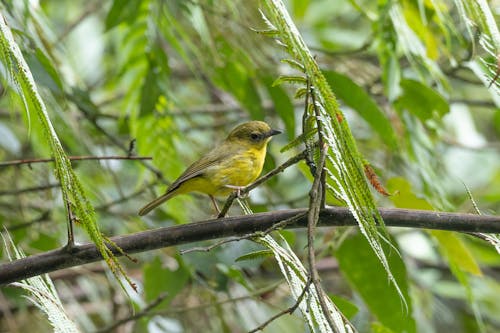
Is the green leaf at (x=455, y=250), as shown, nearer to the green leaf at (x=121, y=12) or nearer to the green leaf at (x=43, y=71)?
the green leaf at (x=43, y=71)

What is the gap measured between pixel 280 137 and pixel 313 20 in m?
1.68

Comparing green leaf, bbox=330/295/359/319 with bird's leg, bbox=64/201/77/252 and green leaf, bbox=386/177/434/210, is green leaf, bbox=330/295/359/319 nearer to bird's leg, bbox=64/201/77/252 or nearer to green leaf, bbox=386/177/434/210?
green leaf, bbox=386/177/434/210

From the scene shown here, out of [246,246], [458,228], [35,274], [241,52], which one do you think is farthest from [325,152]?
[241,52]

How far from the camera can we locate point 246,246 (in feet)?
9.20

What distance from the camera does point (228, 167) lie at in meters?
3.53

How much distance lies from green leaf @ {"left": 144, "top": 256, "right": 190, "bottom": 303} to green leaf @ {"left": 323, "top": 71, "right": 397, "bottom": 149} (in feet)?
3.08

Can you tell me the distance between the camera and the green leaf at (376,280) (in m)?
2.54

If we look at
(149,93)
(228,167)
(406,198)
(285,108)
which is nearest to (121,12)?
(149,93)

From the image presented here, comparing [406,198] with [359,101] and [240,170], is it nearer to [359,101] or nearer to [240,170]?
[359,101]

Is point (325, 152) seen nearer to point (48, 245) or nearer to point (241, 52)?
point (241, 52)

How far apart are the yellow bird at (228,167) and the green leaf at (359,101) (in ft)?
1.98

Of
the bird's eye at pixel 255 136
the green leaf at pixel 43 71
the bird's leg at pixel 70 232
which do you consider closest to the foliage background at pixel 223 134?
the green leaf at pixel 43 71

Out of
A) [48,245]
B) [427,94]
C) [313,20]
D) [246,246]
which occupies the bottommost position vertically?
[246,246]

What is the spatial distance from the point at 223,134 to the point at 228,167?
1607 mm
